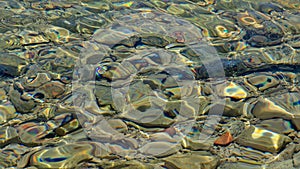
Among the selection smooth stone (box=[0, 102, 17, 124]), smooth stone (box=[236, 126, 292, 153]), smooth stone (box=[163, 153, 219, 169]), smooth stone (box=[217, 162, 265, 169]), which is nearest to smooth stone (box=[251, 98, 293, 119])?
smooth stone (box=[236, 126, 292, 153])

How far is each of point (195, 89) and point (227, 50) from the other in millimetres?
767

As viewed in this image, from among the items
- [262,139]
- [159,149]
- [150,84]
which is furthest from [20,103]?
[262,139]

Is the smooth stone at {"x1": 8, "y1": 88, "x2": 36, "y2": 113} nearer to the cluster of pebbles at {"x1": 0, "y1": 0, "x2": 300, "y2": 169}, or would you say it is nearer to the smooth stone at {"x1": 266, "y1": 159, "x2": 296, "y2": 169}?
the cluster of pebbles at {"x1": 0, "y1": 0, "x2": 300, "y2": 169}

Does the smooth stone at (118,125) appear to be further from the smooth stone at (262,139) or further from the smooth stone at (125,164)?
the smooth stone at (262,139)

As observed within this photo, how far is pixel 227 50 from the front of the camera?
164 inches

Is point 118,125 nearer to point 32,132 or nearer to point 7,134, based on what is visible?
point 32,132

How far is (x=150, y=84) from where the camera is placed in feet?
12.1

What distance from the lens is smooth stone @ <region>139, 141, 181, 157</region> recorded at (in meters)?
2.91

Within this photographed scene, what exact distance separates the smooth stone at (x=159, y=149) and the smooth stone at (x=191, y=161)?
0.20 ft

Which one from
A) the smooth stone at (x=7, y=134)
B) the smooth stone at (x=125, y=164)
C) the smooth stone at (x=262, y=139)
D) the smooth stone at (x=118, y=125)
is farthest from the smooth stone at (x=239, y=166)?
the smooth stone at (x=7, y=134)

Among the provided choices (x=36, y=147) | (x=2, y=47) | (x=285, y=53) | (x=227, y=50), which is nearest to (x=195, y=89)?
(x=227, y=50)

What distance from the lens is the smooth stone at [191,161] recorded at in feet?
9.14

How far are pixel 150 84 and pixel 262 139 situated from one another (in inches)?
44.5

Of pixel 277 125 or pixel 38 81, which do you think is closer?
pixel 277 125
